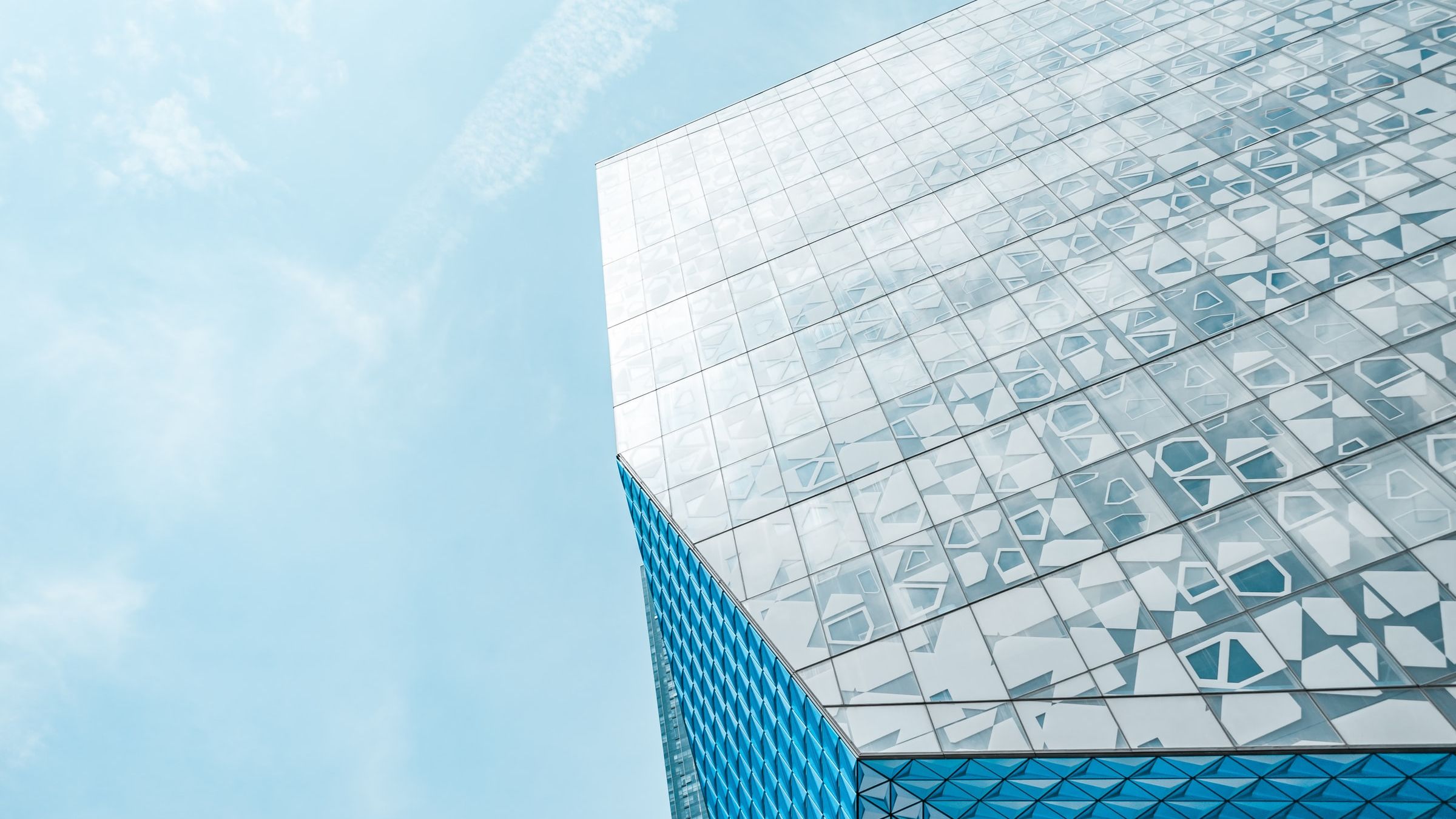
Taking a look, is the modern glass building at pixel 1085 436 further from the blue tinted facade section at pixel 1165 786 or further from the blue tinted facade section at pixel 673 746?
the blue tinted facade section at pixel 673 746

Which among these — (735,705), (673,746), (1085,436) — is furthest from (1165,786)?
(673,746)

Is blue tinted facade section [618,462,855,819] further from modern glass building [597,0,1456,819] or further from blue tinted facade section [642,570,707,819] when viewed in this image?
blue tinted facade section [642,570,707,819]

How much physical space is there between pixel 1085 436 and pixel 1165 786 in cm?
830

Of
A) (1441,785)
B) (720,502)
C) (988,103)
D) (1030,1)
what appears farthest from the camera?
(1030,1)

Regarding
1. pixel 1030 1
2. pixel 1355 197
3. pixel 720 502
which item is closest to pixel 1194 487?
pixel 1355 197

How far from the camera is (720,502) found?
23531 mm

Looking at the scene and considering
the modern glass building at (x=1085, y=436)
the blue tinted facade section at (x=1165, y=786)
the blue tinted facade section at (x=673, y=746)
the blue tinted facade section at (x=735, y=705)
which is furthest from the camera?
the blue tinted facade section at (x=673, y=746)

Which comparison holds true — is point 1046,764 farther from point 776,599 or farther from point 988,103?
point 988,103

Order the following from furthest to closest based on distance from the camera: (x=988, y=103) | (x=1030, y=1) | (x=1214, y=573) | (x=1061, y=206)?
(x=1030, y=1), (x=988, y=103), (x=1061, y=206), (x=1214, y=573)

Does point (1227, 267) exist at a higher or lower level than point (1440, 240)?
higher

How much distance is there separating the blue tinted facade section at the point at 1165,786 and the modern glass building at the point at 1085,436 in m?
0.10

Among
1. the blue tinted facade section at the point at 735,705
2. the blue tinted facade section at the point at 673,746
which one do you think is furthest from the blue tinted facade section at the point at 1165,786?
the blue tinted facade section at the point at 673,746

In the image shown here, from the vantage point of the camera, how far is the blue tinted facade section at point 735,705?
61.6ft

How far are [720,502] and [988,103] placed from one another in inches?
852
